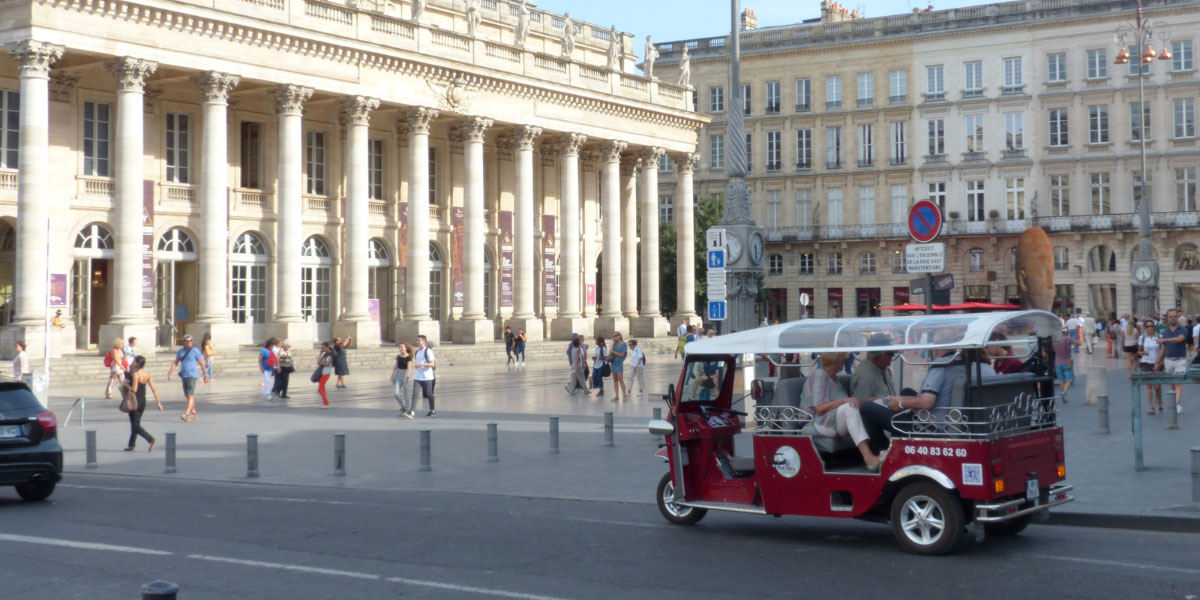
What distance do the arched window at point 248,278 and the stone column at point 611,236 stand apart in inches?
660

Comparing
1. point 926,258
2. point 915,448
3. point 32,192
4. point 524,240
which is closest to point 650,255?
point 524,240

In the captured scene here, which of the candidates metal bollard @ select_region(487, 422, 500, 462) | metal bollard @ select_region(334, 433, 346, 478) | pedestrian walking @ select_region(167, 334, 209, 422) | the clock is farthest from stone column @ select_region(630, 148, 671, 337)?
metal bollard @ select_region(334, 433, 346, 478)

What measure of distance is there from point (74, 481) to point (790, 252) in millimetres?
58918

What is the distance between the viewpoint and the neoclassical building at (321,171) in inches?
1407

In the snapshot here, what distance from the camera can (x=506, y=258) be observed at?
5109cm

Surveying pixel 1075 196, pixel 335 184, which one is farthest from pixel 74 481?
pixel 1075 196

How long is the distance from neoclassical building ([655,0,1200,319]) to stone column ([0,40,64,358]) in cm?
3273

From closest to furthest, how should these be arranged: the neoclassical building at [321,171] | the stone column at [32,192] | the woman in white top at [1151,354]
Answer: the woman in white top at [1151,354], the stone column at [32,192], the neoclassical building at [321,171]

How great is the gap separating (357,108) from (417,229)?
17.1 feet

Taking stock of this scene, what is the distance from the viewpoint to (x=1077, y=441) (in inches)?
678

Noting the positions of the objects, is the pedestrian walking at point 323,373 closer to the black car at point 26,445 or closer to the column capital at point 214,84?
the black car at point 26,445

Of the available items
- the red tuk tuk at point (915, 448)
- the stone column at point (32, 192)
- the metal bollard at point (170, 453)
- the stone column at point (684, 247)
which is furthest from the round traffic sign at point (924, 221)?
the stone column at point (684, 247)

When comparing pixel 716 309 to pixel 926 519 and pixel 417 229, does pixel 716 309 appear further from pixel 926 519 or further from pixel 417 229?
pixel 417 229

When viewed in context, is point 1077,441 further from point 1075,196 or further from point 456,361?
point 1075,196
